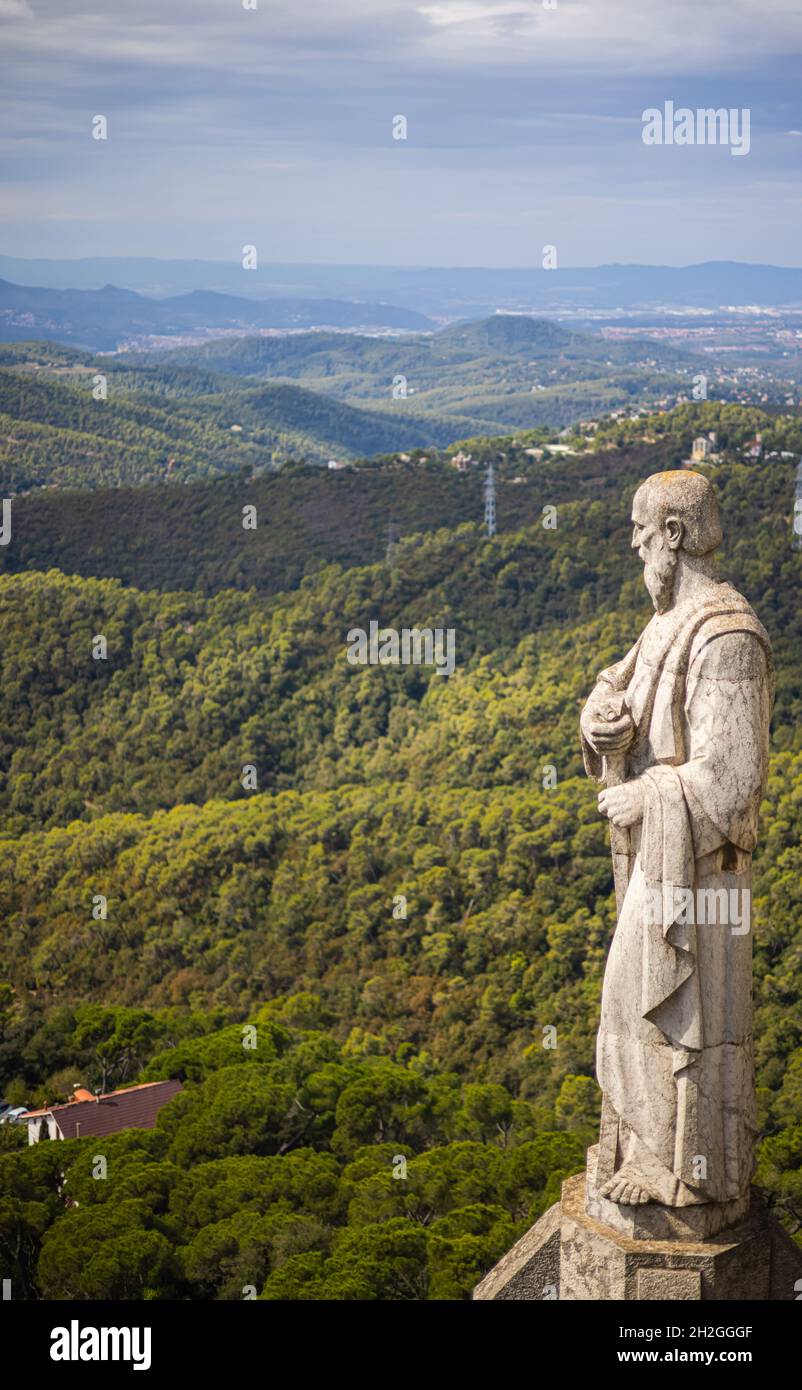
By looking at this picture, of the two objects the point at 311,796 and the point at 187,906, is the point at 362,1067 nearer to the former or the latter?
the point at 187,906

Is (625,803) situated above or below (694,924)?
above

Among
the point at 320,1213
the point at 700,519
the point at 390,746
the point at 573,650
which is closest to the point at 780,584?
the point at 573,650

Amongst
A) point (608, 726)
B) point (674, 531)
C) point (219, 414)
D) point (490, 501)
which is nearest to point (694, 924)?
point (608, 726)

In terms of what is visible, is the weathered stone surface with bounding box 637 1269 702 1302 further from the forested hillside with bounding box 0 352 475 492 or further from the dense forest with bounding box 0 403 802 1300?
the forested hillside with bounding box 0 352 475 492

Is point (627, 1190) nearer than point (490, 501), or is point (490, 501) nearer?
point (627, 1190)

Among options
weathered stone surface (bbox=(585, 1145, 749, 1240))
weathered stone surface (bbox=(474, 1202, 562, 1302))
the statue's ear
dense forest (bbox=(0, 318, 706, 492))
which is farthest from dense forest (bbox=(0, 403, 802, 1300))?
dense forest (bbox=(0, 318, 706, 492))

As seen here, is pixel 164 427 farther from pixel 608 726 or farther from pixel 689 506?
pixel 608 726

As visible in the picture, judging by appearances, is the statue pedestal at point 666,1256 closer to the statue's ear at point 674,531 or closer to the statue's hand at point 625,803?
the statue's hand at point 625,803

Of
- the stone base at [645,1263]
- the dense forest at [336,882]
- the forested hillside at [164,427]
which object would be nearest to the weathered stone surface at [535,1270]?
the stone base at [645,1263]
